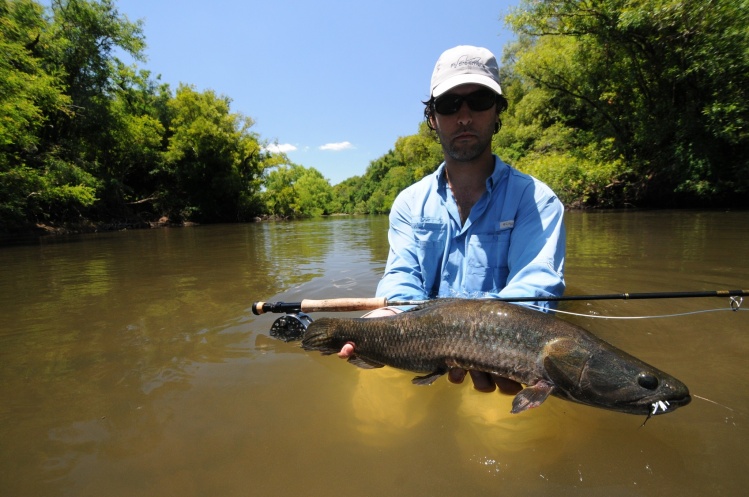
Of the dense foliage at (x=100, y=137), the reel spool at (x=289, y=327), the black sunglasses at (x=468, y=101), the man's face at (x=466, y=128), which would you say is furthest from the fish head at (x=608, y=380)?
the dense foliage at (x=100, y=137)

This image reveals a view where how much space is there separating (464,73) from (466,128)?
1.31 feet

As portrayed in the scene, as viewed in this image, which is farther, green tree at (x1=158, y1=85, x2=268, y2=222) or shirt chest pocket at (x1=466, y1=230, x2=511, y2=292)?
green tree at (x1=158, y1=85, x2=268, y2=222)

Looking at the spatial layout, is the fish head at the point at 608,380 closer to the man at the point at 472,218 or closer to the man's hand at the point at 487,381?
the man's hand at the point at 487,381

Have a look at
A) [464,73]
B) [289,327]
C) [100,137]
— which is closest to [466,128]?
[464,73]

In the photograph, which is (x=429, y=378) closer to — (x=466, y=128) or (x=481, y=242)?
(x=481, y=242)

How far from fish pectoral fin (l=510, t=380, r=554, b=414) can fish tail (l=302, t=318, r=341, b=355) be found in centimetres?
117

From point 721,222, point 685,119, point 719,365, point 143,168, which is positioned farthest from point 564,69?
point 143,168

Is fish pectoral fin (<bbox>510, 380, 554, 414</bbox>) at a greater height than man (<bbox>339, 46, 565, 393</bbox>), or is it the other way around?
man (<bbox>339, 46, 565, 393</bbox>)

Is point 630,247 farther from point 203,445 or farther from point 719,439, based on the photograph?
point 203,445

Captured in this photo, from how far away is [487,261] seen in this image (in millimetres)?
3121

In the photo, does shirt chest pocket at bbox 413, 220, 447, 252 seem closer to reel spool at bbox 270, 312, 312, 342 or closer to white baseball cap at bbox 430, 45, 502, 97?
white baseball cap at bbox 430, 45, 502, 97

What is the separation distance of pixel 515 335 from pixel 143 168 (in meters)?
40.0

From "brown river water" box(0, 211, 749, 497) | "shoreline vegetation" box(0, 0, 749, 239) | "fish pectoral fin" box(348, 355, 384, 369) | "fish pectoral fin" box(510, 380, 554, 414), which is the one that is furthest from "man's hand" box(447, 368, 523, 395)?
"shoreline vegetation" box(0, 0, 749, 239)

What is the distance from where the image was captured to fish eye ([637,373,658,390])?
1.77 meters
